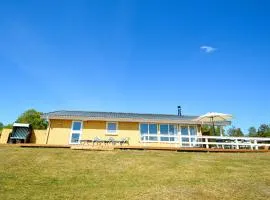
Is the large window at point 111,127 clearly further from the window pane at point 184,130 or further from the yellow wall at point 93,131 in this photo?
the window pane at point 184,130

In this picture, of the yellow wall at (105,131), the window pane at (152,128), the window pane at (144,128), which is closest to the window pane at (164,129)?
the window pane at (152,128)

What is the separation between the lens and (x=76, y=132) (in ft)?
67.3

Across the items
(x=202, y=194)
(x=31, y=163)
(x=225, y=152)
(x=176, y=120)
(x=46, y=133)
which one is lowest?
(x=202, y=194)

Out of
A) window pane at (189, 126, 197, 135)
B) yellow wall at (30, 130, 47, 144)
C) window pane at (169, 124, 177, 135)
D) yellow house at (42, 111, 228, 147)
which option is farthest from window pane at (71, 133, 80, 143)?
window pane at (189, 126, 197, 135)

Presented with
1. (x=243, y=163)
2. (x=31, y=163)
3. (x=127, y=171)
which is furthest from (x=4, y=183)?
(x=243, y=163)

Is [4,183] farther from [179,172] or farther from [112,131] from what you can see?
[112,131]

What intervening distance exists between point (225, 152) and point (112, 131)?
32.1 ft

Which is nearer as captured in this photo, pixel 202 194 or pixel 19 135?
pixel 202 194

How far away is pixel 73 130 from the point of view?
67.4ft

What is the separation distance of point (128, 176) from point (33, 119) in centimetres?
5350

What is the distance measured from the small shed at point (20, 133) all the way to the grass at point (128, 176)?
24.1 feet

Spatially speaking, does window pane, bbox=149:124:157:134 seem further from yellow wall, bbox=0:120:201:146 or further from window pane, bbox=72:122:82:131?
window pane, bbox=72:122:82:131

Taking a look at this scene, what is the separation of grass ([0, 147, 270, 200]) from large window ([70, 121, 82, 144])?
7.42m

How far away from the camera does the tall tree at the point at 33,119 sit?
184 feet
